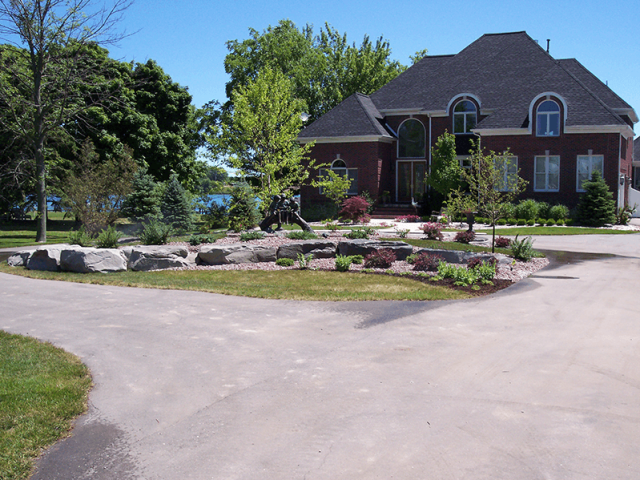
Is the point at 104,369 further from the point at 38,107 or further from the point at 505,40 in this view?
the point at 505,40

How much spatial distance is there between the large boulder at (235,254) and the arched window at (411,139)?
2300 centimetres

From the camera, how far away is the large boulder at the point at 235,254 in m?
14.9

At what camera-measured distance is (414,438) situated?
4715mm

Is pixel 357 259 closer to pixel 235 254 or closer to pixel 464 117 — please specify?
pixel 235 254

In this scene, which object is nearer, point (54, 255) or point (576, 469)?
point (576, 469)

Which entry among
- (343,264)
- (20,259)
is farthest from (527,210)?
(20,259)

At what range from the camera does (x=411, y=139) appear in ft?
120

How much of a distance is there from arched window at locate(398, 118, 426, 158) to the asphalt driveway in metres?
27.1

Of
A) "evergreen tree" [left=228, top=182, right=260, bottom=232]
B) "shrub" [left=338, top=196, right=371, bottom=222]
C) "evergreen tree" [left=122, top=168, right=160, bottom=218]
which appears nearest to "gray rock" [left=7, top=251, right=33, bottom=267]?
"evergreen tree" [left=228, top=182, right=260, bottom=232]

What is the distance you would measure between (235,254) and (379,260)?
3828 mm

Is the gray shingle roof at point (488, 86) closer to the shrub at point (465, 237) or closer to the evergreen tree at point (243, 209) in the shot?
the evergreen tree at point (243, 209)

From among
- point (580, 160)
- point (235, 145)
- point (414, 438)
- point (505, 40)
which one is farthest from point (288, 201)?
point (505, 40)

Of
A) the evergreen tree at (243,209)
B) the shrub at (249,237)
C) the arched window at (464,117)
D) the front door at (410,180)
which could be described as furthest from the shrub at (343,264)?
the arched window at (464,117)

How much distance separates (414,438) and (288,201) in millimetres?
16065
